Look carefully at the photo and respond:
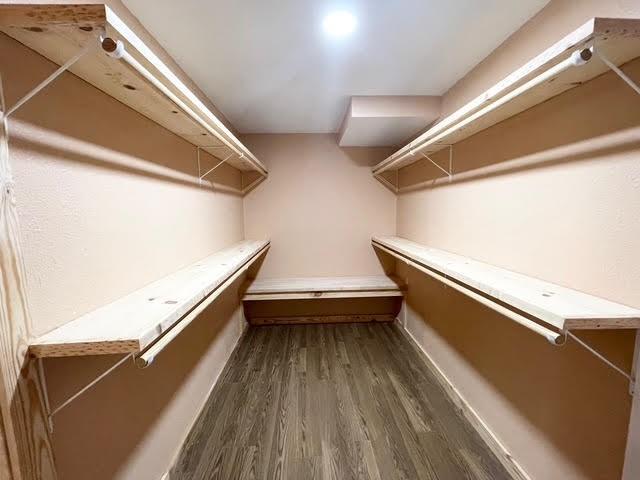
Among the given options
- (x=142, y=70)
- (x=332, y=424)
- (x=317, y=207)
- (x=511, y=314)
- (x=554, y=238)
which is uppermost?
(x=142, y=70)

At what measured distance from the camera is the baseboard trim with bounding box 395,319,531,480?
1.24 metres

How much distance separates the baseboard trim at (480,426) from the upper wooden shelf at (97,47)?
200 centimetres

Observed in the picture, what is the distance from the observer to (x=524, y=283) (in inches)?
40.4

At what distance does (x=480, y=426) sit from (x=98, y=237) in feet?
6.32

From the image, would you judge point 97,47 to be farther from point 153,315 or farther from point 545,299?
point 545,299

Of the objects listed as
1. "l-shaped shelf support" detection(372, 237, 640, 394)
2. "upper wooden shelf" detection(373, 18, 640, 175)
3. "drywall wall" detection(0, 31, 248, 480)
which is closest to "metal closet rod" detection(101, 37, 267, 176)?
"drywall wall" detection(0, 31, 248, 480)

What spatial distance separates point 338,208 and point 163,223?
186 centimetres

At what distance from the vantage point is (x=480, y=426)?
147cm

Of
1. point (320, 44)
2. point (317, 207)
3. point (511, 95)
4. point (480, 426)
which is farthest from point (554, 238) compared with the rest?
point (317, 207)

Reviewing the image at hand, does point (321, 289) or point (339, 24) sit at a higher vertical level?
point (339, 24)

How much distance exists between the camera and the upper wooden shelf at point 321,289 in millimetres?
2531

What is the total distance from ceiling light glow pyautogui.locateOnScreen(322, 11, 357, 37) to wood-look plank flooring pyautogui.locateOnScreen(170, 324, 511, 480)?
1950 mm

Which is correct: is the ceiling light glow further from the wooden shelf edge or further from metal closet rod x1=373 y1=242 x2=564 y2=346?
the wooden shelf edge

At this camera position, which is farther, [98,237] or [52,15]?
[98,237]
